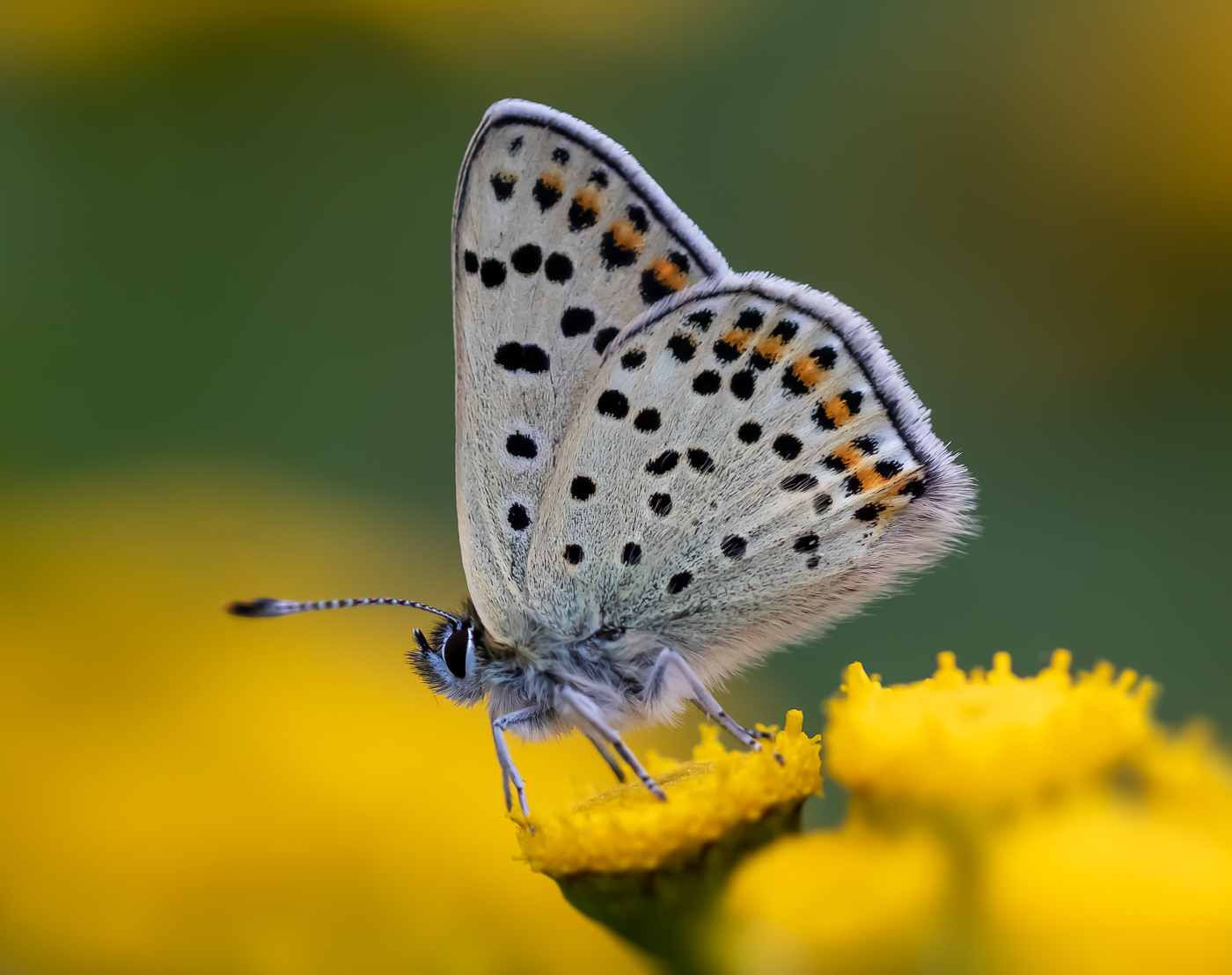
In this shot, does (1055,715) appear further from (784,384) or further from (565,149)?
(565,149)

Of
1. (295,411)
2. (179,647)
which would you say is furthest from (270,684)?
(295,411)

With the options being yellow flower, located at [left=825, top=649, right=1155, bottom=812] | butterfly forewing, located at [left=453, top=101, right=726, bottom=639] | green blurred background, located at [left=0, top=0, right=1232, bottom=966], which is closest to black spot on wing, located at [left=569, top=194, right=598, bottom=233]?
butterfly forewing, located at [left=453, top=101, right=726, bottom=639]

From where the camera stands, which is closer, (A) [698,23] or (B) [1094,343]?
(B) [1094,343]

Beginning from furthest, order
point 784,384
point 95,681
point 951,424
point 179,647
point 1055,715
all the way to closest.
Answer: point 951,424
point 179,647
point 95,681
point 784,384
point 1055,715

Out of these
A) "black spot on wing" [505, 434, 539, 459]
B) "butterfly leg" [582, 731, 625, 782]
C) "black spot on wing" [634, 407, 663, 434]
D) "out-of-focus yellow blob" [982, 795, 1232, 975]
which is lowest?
"out-of-focus yellow blob" [982, 795, 1232, 975]

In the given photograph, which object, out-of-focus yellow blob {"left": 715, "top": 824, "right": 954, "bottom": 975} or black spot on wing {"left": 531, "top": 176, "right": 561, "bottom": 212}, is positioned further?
black spot on wing {"left": 531, "top": 176, "right": 561, "bottom": 212}

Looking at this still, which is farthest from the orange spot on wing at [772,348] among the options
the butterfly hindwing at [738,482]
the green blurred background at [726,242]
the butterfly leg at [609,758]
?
the green blurred background at [726,242]

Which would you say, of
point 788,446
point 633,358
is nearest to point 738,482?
point 788,446

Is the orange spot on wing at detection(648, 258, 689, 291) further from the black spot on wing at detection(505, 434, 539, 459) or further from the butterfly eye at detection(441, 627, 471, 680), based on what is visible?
the butterfly eye at detection(441, 627, 471, 680)
